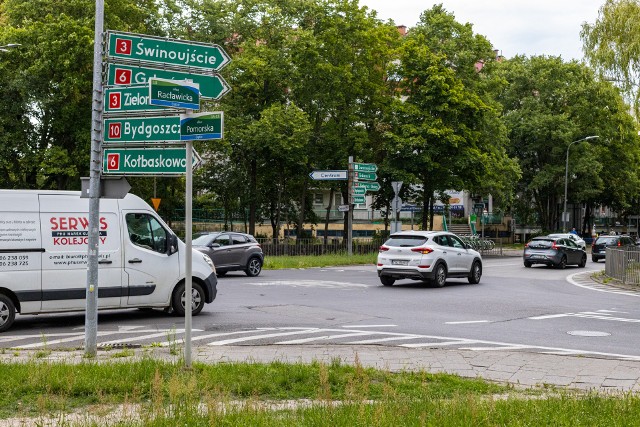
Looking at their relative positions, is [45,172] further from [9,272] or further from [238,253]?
[9,272]

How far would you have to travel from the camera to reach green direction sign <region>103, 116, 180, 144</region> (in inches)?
410

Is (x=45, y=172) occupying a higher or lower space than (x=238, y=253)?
higher

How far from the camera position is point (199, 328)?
13453 mm

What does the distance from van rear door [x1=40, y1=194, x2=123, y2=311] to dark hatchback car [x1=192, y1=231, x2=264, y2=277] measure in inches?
468

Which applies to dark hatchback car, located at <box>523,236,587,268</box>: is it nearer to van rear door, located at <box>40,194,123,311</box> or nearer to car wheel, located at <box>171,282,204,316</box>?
car wheel, located at <box>171,282,204,316</box>

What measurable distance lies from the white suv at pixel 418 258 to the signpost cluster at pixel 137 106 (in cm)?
1354

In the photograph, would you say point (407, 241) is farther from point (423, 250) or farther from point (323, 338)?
point (323, 338)

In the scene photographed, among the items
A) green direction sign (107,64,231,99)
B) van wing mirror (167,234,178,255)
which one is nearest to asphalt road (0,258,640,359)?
van wing mirror (167,234,178,255)

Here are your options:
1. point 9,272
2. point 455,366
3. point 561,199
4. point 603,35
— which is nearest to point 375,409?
→ point 455,366

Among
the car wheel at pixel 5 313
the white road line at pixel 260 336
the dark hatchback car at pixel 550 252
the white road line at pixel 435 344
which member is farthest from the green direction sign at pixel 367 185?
the car wheel at pixel 5 313

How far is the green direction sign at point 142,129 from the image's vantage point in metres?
10.4

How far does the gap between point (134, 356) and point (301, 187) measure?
38.1 metres

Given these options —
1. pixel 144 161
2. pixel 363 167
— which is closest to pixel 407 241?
pixel 363 167

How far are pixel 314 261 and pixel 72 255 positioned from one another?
71.7 feet
